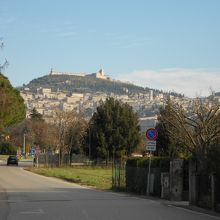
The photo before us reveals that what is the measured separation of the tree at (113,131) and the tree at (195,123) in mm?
39831

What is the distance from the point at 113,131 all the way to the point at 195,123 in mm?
45605

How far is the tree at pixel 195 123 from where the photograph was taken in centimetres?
3134

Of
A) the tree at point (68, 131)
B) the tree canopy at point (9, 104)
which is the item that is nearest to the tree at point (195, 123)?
the tree canopy at point (9, 104)

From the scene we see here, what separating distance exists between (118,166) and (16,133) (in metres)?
101

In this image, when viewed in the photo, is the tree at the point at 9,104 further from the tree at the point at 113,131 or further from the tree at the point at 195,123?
the tree at the point at 195,123

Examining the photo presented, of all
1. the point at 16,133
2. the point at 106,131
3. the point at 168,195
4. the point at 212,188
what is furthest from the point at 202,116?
the point at 16,133

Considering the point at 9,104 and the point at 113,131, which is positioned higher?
the point at 9,104

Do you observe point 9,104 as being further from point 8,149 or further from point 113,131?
point 8,149

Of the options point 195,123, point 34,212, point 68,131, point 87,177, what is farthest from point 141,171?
point 68,131

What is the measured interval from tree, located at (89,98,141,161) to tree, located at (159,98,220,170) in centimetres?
3983

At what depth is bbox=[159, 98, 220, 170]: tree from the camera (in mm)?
31344

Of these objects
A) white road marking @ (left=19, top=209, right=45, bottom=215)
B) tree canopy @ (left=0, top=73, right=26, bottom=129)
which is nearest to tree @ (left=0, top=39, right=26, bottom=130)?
tree canopy @ (left=0, top=73, right=26, bottom=129)

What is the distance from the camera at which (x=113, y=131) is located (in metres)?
78.8

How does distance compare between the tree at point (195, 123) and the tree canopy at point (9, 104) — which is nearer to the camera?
the tree at point (195, 123)
